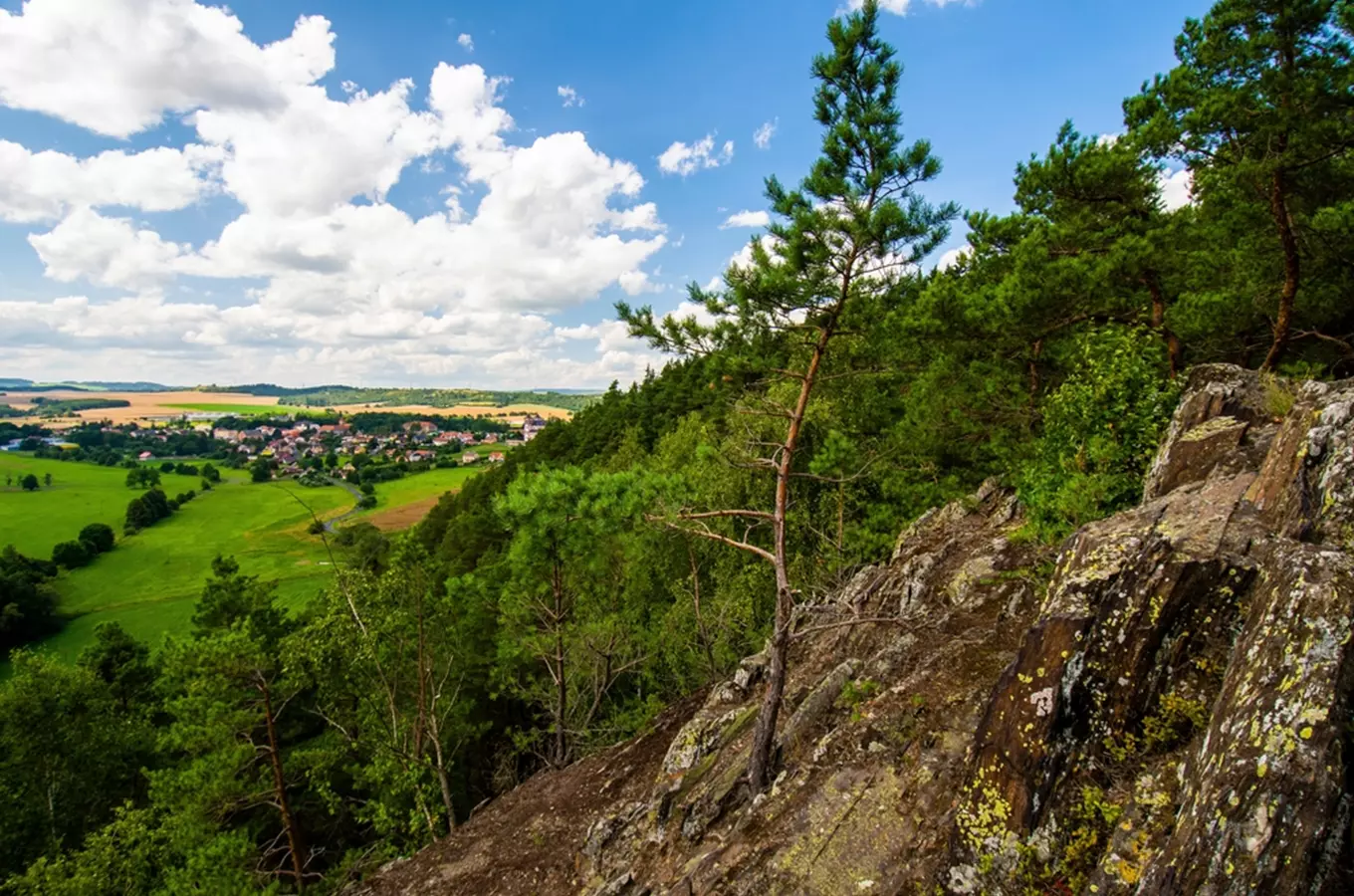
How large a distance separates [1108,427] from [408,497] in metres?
96.8

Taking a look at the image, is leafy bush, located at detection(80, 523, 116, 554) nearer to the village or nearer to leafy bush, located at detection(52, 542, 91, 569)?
leafy bush, located at detection(52, 542, 91, 569)

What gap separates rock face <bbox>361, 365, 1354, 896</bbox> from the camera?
399 centimetres

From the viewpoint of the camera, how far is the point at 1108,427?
1055 centimetres

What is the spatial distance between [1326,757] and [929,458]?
1431 cm

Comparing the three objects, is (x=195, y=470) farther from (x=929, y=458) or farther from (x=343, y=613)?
(x=929, y=458)

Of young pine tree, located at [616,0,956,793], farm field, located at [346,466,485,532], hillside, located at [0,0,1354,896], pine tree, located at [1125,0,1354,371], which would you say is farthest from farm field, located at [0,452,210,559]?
pine tree, located at [1125,0,1354,371]

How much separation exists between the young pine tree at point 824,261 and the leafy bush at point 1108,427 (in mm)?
4647

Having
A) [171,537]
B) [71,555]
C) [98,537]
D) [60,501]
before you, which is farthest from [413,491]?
[60,501]

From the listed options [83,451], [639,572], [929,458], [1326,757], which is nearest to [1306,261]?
[929,458]

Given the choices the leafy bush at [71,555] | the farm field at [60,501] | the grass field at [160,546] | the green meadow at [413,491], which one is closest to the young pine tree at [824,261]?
the grass field at [160,546]

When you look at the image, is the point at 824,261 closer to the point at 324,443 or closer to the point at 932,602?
the point at 932,602

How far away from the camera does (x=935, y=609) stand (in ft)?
35.0

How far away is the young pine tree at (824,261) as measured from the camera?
8.11 metres

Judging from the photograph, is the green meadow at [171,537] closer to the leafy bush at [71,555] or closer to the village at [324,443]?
the leafy bush at [71,555]
